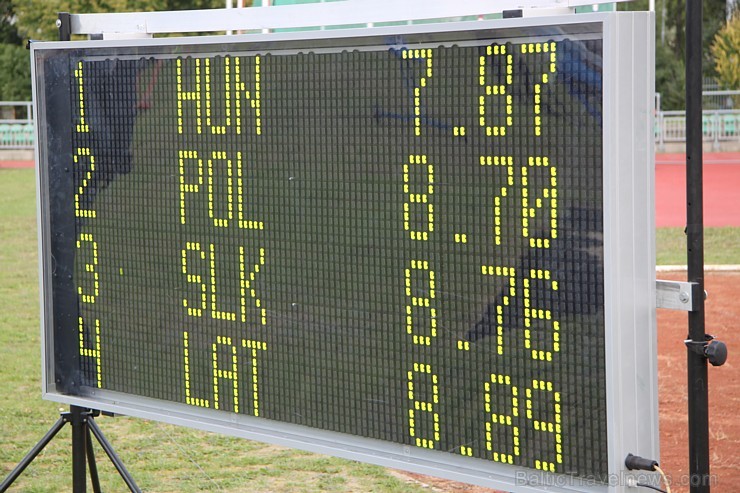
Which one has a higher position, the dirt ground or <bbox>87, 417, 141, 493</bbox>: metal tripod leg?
<bbox>87, 417, 141, 493</bbox>: metal tripod leg

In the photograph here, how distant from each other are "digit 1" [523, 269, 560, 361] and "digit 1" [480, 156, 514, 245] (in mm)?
175

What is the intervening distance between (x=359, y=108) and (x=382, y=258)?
55 cm

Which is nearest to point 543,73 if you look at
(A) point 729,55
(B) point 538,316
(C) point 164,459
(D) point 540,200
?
(D) point 540,200

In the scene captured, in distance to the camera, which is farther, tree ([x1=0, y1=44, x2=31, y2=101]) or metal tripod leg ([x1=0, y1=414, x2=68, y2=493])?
tree ([x1=0, y1=44, x2=31, y2=101])

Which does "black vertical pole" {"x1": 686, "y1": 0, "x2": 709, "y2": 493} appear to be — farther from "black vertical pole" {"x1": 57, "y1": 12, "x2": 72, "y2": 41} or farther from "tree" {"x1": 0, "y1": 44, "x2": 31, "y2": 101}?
"tree" {"x1": 0, "y1": 44, "x2": 31, "y2": 101}

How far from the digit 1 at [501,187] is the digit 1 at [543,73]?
15 cm

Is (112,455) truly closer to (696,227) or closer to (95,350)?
(95,350)

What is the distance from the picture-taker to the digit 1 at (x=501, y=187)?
3758mm

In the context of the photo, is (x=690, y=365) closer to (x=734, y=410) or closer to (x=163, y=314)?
(x=163, y=314)

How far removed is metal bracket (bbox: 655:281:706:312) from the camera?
3.54m

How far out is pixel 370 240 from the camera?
418cm

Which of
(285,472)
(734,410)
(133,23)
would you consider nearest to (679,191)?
(734,410)

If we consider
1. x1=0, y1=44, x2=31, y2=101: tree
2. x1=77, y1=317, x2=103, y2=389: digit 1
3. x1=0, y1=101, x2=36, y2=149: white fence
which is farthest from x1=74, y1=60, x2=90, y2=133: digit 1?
x1=0, y1=44, x2=31, y2=101: tree

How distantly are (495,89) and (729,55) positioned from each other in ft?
119
